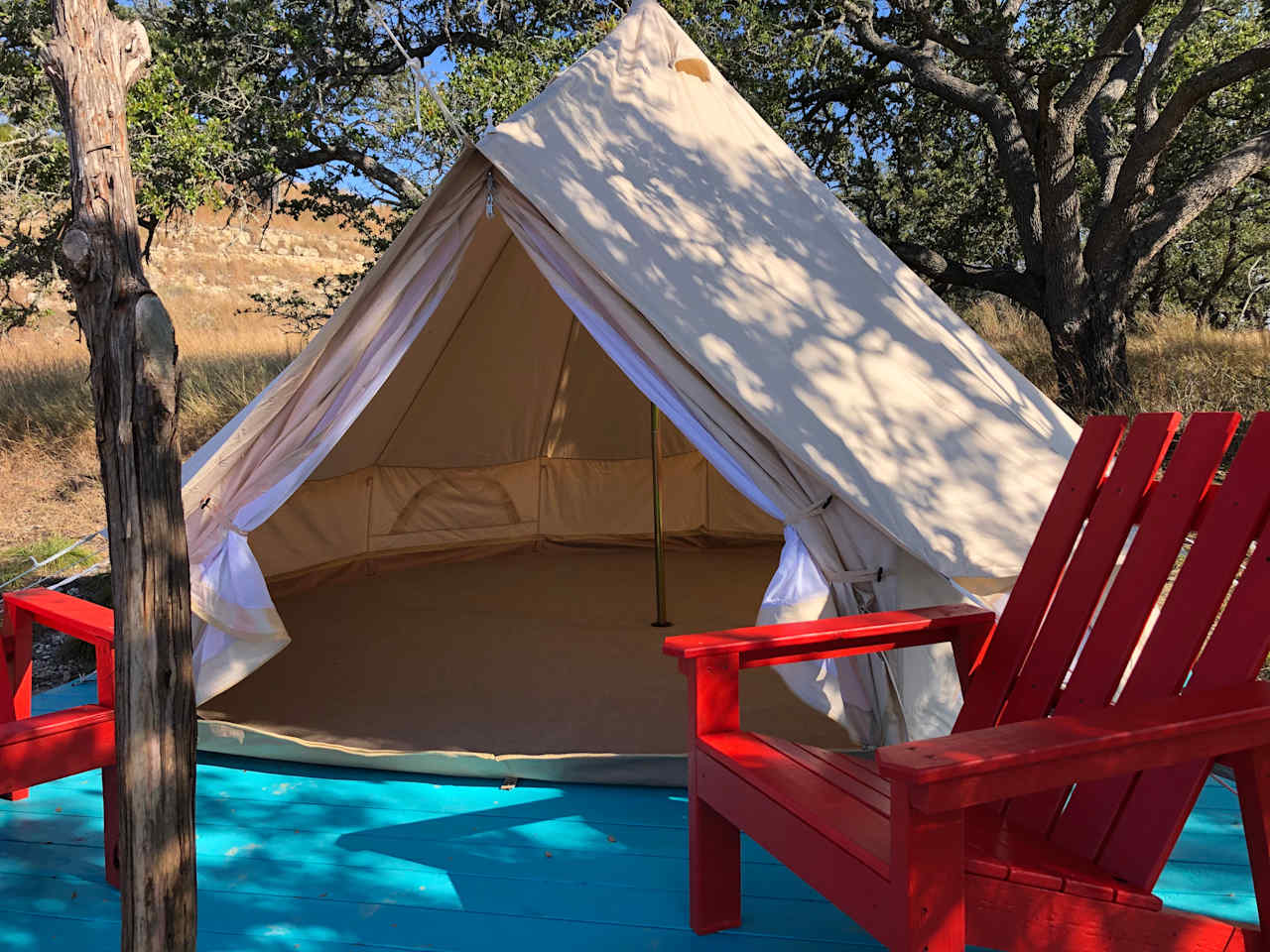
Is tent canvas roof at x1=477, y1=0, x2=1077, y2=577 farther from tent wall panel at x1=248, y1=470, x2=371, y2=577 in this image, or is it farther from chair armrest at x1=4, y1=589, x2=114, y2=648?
tent wall panel at x1=248, y1=470, x2=371, y2=577

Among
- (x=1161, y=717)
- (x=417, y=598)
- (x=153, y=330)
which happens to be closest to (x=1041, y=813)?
(x=1161, y=717)

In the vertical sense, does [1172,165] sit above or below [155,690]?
above

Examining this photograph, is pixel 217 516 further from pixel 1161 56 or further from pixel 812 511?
pixel 1161 56

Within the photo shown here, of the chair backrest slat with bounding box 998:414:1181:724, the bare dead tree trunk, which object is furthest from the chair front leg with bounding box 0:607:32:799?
the chair backrest slat with bounding box 998:414:1181:724

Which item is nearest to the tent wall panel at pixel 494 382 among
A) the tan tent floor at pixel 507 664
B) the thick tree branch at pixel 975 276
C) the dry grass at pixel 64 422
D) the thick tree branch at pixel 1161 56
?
the tan tent floor at pixel 507 664

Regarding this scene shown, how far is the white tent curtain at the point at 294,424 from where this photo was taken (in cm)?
282

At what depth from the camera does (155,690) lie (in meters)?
1.49

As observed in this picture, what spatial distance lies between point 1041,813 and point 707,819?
584 millimetres

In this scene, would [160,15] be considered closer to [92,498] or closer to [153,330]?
[92,498]

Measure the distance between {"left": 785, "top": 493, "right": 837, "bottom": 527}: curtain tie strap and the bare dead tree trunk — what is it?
1500mm

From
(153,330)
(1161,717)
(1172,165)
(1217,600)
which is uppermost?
(1172,165)

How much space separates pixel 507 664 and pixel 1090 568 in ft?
7.25

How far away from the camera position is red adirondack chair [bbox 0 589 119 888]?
7.02 feet

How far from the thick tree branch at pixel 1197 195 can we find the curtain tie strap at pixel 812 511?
17.7ft
